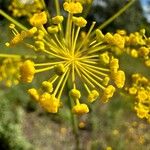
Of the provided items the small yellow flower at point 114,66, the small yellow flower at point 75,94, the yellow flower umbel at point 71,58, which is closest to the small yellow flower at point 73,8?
the yellow flower umbel at point 71,58

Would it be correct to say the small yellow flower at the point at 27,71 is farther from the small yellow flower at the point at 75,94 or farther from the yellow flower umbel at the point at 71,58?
the small yellow flower at the point at 75,94

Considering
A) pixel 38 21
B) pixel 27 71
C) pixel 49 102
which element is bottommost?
pixel 49 102

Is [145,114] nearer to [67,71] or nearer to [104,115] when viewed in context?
[67,71]

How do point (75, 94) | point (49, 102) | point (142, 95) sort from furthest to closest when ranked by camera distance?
point (142, 95), point (75, 94), point (49, 102)

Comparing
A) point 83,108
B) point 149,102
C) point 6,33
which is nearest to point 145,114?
point 149,102

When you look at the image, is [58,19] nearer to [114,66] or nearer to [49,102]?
[114,66]

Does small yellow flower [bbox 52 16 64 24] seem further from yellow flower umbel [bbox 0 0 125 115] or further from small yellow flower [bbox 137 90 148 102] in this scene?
small yellow flower [bbox 137 90 148 102]

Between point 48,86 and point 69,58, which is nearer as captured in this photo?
point 48,86

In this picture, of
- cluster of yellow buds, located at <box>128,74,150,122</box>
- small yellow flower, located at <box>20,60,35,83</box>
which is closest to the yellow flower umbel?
small yellow flower, located at <box>20,60,35,83</box>

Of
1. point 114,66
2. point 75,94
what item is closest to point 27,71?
point 75,94
